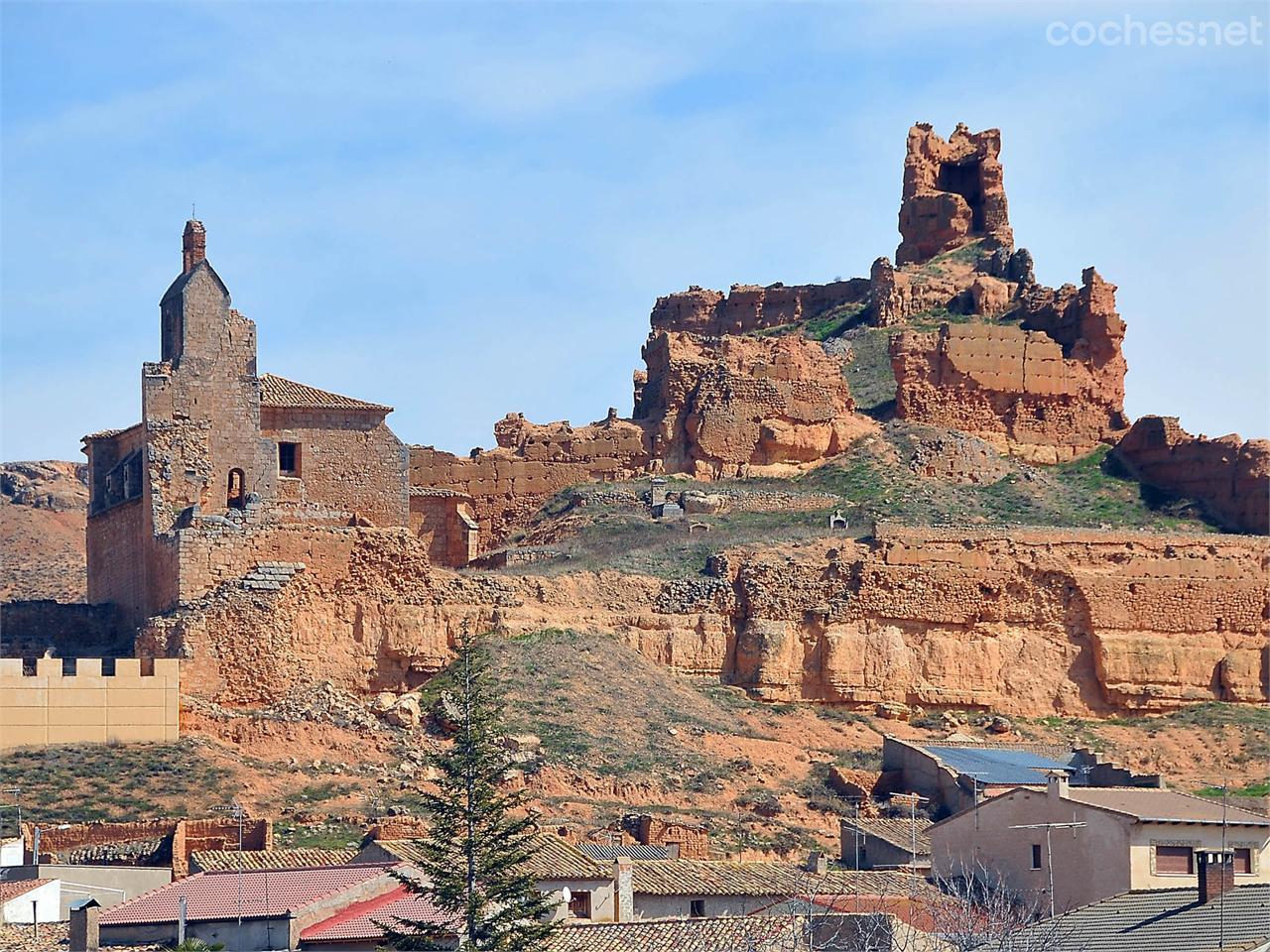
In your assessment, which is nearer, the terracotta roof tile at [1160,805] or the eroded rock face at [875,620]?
the terracotta roof tile at [1160,805]

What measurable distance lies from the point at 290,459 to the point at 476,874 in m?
26.2

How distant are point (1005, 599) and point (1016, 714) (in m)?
2.36

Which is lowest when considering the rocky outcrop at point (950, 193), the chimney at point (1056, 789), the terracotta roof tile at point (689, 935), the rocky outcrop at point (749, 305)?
the terracotta roof tile at point (689, 935)

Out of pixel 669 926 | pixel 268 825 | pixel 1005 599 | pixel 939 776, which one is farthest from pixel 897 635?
pixel 669 926

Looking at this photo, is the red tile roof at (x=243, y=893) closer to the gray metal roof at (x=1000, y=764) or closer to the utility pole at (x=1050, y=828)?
the utility pole at (x=1050, y=828)

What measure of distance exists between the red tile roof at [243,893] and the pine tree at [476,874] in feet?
4.58

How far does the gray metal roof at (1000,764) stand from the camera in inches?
2058

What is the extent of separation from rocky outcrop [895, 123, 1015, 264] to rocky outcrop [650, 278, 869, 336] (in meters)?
2.10

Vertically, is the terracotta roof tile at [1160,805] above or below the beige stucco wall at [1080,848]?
above

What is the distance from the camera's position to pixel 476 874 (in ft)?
117

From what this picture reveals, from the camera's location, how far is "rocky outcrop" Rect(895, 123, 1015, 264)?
8356 cm

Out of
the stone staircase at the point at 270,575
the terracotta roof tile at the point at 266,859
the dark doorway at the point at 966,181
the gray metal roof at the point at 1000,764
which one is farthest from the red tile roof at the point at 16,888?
the dark doorway at the point at 966,181

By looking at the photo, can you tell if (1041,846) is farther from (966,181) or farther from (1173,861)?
(966,181)

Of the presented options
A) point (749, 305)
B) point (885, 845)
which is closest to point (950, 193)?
point (749, 305)
